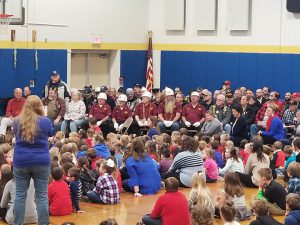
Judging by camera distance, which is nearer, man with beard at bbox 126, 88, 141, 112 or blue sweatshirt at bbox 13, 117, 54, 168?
blue sweatshirt at bbox 13, 117, 54, 168

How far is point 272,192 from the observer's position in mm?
9484

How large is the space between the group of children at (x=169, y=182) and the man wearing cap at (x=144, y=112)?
11.2 feet

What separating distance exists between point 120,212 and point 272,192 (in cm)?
233

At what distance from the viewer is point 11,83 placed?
1988 cm

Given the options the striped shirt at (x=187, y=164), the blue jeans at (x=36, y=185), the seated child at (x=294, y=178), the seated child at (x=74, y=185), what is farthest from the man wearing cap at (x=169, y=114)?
the blue jeans at (x=36, y=185)

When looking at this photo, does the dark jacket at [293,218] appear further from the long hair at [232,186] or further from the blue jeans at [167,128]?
the blue jeans at [167,128]

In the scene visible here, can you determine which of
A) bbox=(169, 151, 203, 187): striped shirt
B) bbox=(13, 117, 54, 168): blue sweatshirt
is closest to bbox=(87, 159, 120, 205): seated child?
bbox=(169, 151, 203, 187): striped shirt

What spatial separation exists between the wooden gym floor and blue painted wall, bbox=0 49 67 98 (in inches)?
Result: 387

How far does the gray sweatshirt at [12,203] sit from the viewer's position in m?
8.59

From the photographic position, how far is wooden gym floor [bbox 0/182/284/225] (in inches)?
364

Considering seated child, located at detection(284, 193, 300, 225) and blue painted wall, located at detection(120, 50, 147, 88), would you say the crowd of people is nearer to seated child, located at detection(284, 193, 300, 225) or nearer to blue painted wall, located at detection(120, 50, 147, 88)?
seated child, located at detection(284, 193, 300, 225)

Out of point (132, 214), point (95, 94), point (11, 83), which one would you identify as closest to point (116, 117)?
point (95, 94)

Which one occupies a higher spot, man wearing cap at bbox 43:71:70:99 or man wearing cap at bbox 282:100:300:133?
man wearing cap at bbox 43:71:70:99

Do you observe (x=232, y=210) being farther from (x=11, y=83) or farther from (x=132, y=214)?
(x=11, y=83)
